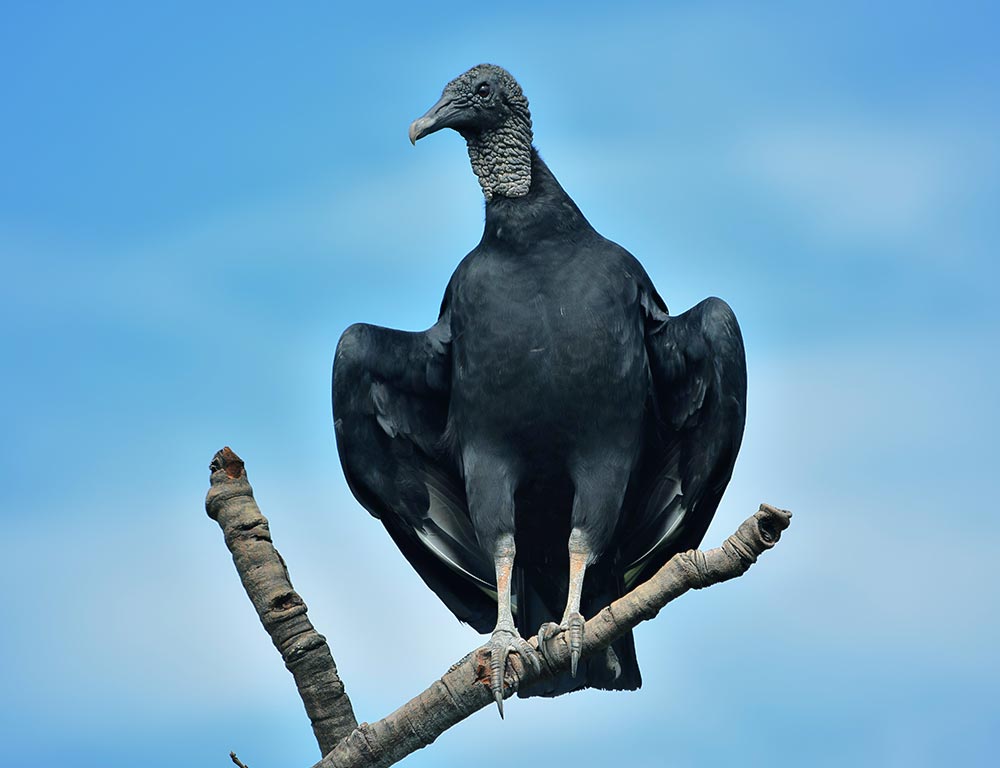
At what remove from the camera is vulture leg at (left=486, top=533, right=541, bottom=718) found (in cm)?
638

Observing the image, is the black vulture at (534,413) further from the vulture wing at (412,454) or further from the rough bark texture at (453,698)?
the rough bark texture at (453,698)

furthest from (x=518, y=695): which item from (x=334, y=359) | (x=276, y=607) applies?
(x=334, y=359)

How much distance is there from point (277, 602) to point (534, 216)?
2285 millimetres

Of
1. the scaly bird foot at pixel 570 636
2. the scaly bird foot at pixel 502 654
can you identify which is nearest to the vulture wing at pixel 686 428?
the scaly bird foot at pixel 570 636

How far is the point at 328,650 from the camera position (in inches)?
266

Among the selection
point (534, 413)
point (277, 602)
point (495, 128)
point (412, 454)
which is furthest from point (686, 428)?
point (277, 602)

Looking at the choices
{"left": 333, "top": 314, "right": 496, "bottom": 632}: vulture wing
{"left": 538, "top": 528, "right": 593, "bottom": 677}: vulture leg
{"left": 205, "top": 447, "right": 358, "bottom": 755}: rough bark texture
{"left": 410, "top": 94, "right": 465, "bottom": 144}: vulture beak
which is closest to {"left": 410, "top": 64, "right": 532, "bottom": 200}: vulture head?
{"left": 410, "top": 94, "right": 465, "bottom": 144}: vulture beak

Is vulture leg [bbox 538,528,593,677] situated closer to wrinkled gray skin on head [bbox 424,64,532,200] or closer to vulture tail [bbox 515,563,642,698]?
vulture tail [bbox 515,563,642,698]

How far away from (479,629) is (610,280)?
2035mm

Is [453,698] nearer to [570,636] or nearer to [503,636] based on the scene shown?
[503,636]

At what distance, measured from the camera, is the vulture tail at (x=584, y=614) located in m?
7.48

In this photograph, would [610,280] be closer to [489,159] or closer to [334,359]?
[489,159]

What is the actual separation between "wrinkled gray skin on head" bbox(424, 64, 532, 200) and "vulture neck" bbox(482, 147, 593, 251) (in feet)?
0.14

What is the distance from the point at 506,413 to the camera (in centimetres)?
708
